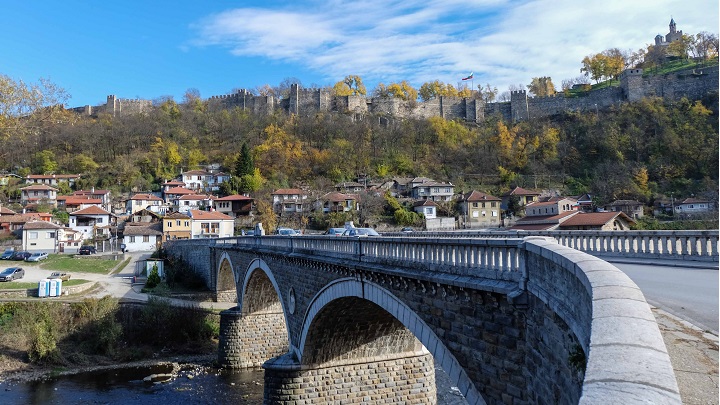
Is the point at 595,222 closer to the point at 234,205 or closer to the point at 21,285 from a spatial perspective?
the point at 21,285

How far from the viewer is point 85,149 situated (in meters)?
80.9

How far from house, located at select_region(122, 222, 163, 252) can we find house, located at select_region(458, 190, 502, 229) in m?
33.4

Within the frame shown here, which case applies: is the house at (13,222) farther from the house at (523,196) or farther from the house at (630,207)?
the house at (630,207)

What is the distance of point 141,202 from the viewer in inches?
2478

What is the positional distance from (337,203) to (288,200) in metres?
6.79

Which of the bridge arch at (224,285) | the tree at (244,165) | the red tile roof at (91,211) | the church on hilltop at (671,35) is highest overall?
the church on hilltop at (671,35)

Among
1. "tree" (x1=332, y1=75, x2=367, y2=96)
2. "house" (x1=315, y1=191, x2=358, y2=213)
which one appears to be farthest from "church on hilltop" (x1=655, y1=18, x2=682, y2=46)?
"house" (x1=315, y1=191, x2=358, y2=213)

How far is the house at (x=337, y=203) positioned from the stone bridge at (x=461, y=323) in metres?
Result: 33.1

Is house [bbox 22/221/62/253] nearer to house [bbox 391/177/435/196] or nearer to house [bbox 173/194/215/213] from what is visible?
house [bbox 173/194/215/213]

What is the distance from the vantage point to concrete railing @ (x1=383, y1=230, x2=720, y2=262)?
9188 millimetres

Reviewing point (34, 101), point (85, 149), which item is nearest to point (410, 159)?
point (85, 149)

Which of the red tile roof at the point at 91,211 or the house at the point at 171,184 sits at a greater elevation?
the house at the point at 171,184

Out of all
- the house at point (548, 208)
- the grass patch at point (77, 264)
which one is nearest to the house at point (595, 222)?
the house at point (548, 208)

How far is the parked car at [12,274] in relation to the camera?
3378 cm
